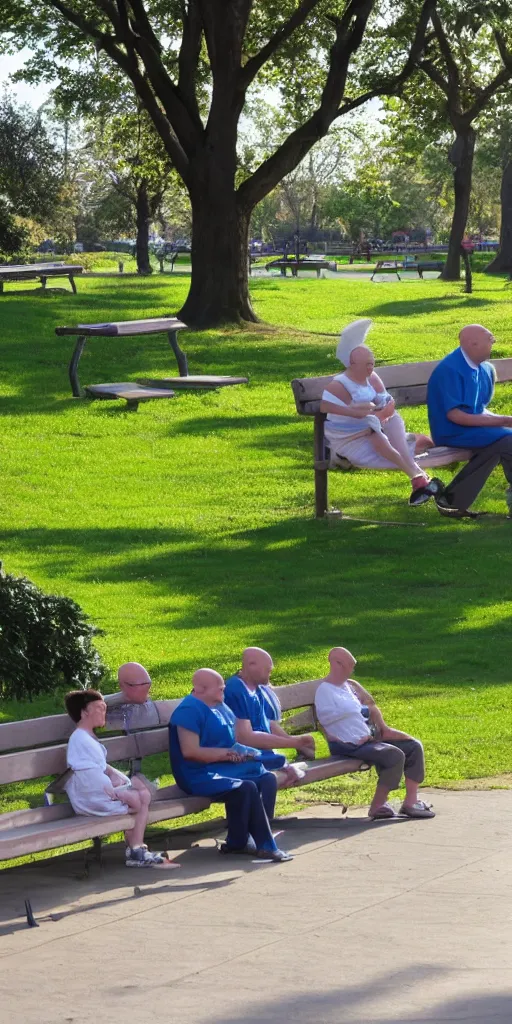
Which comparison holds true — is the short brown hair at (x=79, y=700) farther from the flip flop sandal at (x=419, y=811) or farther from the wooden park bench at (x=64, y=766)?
the flip flop sandal at (x=419, y=811)

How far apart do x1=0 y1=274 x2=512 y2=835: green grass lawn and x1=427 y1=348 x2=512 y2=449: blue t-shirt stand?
1187mm

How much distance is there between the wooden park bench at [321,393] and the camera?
13922mm

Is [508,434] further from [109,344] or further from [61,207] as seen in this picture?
[61,207]

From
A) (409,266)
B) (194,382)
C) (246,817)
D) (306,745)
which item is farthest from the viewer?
(409,266)

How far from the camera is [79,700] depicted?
24.1 feet

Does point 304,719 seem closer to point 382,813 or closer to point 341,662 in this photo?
point 341,662

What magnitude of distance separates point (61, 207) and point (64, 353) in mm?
32829

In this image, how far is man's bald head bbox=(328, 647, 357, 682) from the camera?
320 inches

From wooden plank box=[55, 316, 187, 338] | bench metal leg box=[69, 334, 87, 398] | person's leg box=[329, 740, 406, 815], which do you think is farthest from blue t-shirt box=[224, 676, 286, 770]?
bench metal leg box=[69, 334, 87, 398]

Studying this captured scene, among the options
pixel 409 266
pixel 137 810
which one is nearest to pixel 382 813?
pixel 137 810

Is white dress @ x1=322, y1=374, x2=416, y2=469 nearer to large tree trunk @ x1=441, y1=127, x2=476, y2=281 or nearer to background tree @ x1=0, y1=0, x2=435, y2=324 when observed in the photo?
background tree @ x1=0, y1=0, x2=435, y2=324

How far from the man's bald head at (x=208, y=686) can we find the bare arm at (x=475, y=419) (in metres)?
5.89

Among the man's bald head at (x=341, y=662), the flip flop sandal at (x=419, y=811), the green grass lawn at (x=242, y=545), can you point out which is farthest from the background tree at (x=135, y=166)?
the flip flop sandal at (x=419, y=811)

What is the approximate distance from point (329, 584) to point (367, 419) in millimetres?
1439
